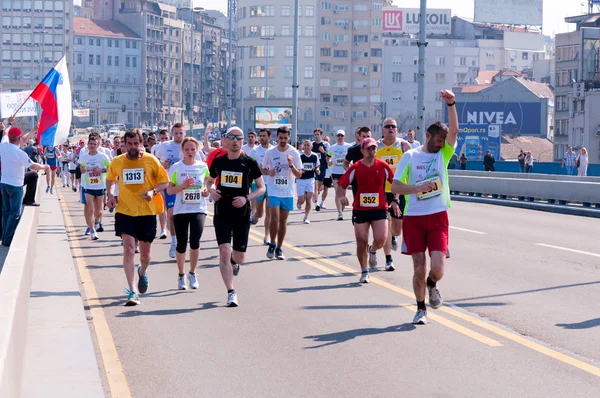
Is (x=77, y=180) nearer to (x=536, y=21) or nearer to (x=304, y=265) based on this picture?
(x=304, y=265)

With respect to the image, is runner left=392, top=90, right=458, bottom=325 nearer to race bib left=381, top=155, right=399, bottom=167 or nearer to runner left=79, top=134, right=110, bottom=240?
race bib left=381, top=155, right=399, bottom=167

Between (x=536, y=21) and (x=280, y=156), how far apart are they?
145 meters

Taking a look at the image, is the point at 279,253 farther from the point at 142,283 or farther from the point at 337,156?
the point at 337,156

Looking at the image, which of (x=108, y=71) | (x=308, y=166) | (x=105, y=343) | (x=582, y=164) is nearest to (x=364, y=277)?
(x=105, y=343)

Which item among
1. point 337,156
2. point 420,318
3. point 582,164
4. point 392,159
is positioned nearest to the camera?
point 420,318

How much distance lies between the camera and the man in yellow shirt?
36.7 feet

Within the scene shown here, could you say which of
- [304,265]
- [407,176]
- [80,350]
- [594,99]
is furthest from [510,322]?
[594,99]

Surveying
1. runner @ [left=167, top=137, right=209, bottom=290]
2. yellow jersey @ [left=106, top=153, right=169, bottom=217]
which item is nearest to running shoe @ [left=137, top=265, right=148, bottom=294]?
runner @ [left=167, top=137, right=209, bottom=290]

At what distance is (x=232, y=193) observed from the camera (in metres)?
11.2

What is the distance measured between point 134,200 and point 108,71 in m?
172

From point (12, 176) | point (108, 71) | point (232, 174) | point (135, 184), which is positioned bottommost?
point (12, 176)

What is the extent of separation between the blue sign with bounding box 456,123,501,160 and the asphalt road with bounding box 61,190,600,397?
45615 millimetres

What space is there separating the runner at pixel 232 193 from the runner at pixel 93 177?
8.46 meters

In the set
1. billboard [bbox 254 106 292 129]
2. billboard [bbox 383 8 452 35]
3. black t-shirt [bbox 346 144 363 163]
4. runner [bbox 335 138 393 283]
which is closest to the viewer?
runner [bbox 335 138 393 283]
